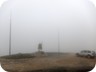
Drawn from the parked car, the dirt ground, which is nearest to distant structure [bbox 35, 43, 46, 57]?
the dirt ground

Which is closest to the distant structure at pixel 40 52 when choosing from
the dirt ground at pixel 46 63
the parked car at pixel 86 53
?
the dirt ground at pixel 46 63

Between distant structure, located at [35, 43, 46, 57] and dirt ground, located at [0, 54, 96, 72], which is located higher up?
distant structure, located at [35, 43, 46, 57]

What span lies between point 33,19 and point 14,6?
20cm

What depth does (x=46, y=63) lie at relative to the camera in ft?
8.21

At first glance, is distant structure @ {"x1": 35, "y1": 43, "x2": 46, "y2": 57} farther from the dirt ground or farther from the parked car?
the parked car

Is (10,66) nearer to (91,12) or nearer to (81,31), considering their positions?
(81,31)

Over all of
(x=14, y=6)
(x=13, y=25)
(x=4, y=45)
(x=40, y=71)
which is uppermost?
(x=14, y=6)

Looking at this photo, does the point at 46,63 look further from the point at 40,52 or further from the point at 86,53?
the point at 86,53

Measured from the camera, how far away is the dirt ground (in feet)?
8.23

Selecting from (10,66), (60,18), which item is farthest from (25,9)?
(10,66)

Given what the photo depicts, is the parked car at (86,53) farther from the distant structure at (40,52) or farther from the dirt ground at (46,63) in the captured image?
the distant structure at (40,52)

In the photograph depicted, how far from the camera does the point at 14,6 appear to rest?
8.46 ft

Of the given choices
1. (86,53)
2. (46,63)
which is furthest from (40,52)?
(86,53)

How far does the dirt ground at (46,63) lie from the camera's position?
251 cm
